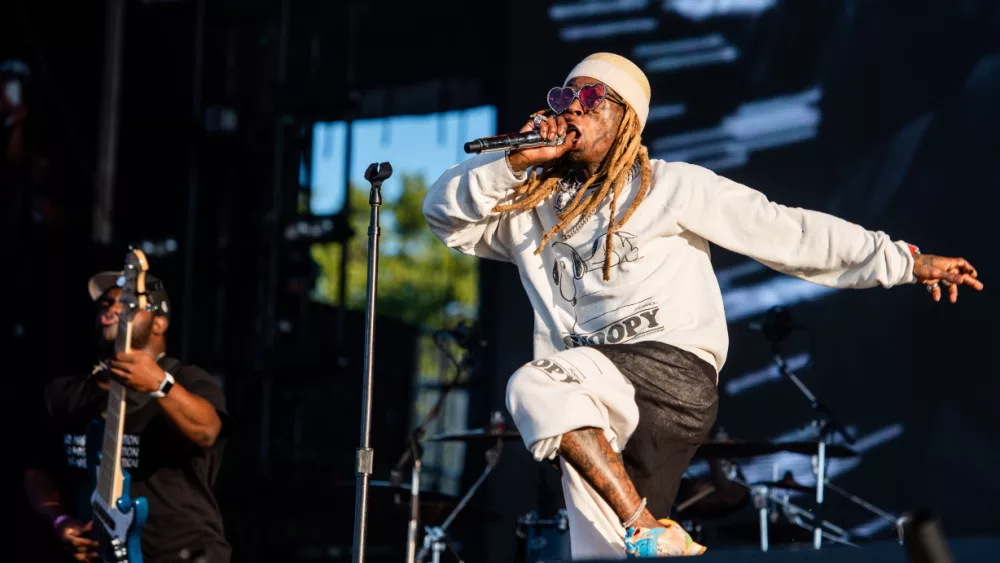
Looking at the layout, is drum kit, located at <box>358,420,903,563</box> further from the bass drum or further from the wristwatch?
the wristwatch

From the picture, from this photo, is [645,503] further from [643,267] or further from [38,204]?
[38,204]

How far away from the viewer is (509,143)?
3.24 metres

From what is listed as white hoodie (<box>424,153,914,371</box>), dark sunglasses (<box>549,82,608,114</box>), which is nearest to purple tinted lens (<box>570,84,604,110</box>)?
dark sunglasses (<box>549,82,608,114</box>)

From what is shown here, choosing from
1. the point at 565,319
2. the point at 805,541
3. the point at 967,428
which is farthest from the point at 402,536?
the point at 565,319

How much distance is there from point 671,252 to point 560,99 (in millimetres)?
559

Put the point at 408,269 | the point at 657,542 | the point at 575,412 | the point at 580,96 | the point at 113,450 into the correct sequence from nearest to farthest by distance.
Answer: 1. the point at 657,542
2. the point at 575,412
3. the point at 580,96
4. the point at 113,450
5. the point at 408,269

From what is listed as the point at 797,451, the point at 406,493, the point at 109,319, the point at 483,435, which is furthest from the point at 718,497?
the point at 109,319

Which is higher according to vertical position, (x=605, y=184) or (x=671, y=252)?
(x=605, y=184)

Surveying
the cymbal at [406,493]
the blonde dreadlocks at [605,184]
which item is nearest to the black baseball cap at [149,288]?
the cymbal at [406,493]

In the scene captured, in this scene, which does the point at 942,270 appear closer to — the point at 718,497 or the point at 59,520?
the point at 718,497

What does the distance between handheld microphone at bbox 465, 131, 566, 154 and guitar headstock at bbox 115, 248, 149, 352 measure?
5.47 ft

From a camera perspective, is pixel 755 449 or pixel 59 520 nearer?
pixel 59 520

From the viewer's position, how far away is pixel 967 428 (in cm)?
554

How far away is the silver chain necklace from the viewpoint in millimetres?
3468
